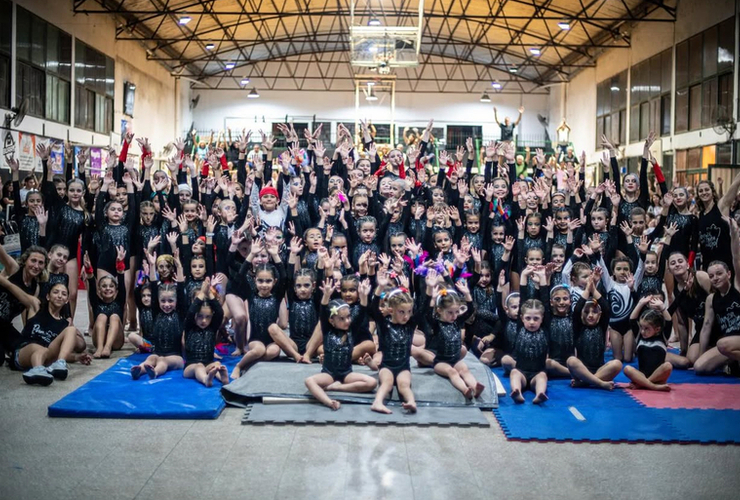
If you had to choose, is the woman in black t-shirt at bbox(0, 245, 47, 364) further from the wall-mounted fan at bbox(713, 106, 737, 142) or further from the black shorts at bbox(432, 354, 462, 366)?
the wall-mounted fan at bbox(713, 106, 737, 142)

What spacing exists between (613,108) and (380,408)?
80.2 feet

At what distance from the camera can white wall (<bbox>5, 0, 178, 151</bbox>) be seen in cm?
1961

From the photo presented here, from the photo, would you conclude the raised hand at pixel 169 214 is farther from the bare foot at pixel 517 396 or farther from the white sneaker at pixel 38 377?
the bare foot at pixel 517 396

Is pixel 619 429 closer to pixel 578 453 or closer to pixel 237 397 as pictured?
pixel 578 453

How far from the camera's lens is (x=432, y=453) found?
17.3ft

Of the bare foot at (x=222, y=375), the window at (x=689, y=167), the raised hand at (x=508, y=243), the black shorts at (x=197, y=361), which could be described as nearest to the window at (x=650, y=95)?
the window at (x=689, y=167)

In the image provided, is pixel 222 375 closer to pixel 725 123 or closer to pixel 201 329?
pixel 201 329

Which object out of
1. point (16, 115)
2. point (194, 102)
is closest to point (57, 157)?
point (16, 115)

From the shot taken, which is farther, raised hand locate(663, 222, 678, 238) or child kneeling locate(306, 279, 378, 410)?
raised hand locate(663, 222, 678, 238)

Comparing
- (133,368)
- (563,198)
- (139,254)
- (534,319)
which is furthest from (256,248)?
(563,198)

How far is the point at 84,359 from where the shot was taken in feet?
25.5

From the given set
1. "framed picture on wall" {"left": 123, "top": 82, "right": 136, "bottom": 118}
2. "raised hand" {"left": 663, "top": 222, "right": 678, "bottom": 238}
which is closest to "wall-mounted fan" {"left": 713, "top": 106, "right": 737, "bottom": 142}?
"raised hand" {"left": 663, "top": 222, "right": 678, "bottom": 238}

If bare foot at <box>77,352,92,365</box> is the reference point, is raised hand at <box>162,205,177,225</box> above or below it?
above

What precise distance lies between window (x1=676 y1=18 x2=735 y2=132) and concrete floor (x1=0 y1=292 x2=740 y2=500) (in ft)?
50.3
